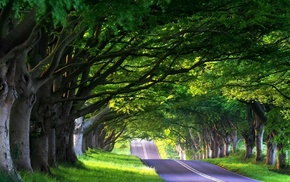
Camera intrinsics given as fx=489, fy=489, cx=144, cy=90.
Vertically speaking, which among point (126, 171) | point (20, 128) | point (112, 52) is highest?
point (112, 52)

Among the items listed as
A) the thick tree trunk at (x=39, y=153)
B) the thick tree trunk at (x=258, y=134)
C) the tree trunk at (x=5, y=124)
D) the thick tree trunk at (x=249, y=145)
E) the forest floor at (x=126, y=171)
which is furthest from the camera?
the thick tree trunk at (x=249, y=145)

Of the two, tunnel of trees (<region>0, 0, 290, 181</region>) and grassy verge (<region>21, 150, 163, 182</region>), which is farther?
grassy verge (<region>21, 150, 163, 182</region>)

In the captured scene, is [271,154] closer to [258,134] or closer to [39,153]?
[258,134]

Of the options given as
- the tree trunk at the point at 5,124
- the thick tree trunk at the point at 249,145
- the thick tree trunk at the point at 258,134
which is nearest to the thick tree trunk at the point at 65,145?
the tree trunk at the point at 5,124

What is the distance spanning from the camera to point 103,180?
61.3 ft

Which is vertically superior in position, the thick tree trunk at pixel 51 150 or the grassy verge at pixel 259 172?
the thick tree trunk at pixel 51 150

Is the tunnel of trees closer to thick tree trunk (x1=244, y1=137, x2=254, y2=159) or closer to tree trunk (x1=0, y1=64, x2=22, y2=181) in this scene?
tree trunk (x1=0, y1=64, x2=22, y2=181)

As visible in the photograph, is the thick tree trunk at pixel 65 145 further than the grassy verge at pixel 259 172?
No

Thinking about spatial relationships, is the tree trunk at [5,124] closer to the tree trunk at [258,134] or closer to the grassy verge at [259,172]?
the grassy verge at [259,172]

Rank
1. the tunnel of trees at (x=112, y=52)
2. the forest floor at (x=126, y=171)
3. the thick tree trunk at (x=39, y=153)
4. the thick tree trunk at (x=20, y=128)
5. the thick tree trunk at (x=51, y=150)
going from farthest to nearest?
1. the forest floor at (x=126, y=171)
2. the thick tree trunk at (x=51, y=150)
3. the thick tree trunk at (x=39, y=153)
4. the thick tree trunk at (x=20, y=128)
5. the tunnel of trees at (x=112, y=52)

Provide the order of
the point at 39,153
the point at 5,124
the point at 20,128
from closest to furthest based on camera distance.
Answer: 1. the point at 5,124
2. the point at 20,128
3. the point at 39,153

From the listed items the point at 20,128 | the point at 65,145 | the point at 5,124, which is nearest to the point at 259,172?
the point at 65,145

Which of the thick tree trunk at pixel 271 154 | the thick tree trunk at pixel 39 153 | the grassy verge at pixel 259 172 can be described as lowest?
the grassy verge at pixel 259 172

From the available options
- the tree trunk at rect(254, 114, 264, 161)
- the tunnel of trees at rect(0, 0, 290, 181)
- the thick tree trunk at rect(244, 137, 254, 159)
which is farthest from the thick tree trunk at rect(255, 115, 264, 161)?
the tunnel of trees at rect(0, 0, 290, 181)
